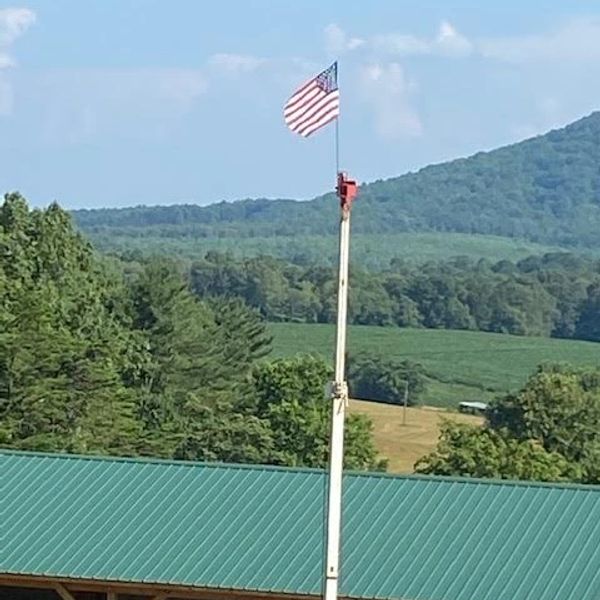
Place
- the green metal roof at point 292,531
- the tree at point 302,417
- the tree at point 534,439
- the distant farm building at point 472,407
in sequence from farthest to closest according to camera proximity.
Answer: the distant farm building at point 472,407 → the tree at point 302,417 → the tree at point 534,439 → the green metal roof at point 292,531

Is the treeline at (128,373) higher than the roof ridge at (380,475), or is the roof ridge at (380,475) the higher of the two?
the roof ridge at (380,475)

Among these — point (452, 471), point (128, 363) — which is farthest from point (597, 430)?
point (128, 363)

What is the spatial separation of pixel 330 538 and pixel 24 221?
5339 centimetres

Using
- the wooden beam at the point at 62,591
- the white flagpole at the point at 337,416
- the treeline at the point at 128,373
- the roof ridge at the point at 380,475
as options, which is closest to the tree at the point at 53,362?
the treeline at the point at 128,373

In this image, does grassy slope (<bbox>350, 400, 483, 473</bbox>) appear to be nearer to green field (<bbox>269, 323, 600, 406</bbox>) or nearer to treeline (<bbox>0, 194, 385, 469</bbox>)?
treeline (<bbox>0, 194, 385, 469</bbox>)

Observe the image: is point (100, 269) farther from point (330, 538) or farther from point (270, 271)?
point (270, 271)

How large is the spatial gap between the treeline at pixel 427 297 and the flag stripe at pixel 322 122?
140600mm

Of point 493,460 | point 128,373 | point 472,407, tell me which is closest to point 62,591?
point 493,460

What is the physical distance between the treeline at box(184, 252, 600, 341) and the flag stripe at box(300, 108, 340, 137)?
140600 millimetres

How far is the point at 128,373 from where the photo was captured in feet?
223

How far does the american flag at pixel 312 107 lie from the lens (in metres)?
15.1

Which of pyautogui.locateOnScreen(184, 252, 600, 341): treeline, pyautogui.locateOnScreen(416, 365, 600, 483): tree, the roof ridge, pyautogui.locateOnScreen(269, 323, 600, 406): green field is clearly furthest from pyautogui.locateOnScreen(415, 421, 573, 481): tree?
pyautogui.locateOnScreen(184, 252, 600, 341): treeline

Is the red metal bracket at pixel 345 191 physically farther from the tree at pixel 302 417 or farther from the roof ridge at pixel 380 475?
the tree at pixel 302 417

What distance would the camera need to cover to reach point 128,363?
67.8 m
